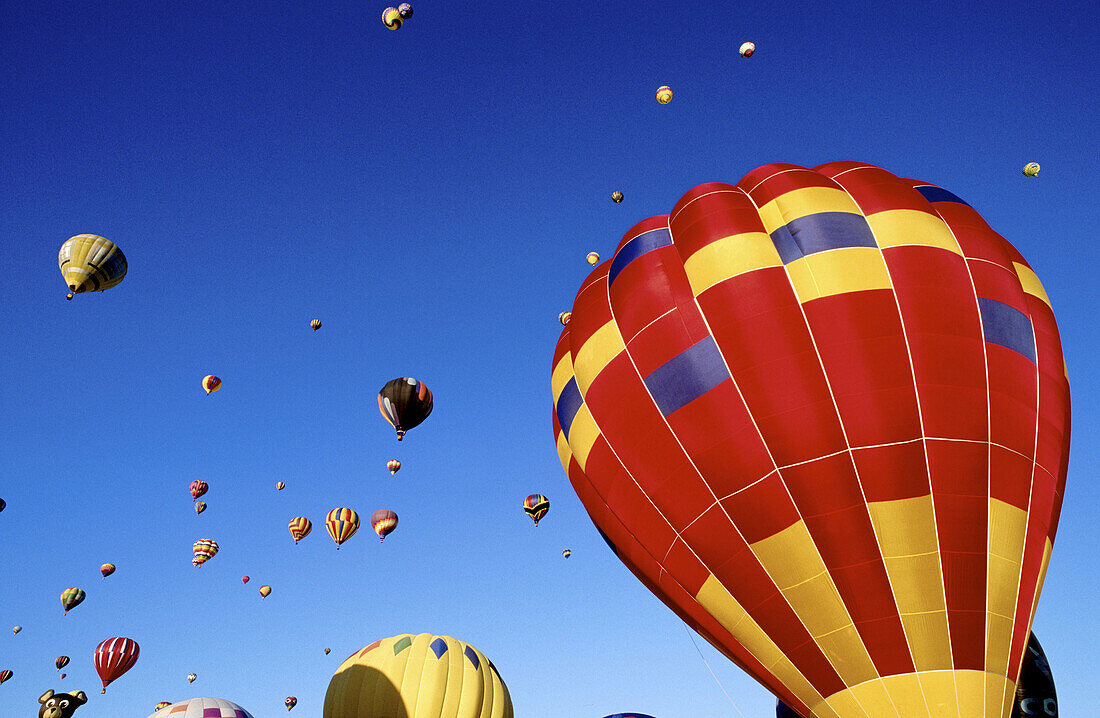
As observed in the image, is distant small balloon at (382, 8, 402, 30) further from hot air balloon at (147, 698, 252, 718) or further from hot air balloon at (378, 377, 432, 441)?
hot air balloon at (147, 698, 252, 718)

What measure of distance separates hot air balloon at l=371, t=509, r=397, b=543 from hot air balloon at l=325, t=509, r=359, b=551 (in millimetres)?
603

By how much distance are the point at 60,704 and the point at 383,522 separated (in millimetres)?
11626

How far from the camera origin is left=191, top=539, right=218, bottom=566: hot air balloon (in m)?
27.4

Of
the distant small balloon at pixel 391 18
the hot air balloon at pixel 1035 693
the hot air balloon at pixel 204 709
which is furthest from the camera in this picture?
the distant small balloon at pixel 391 18

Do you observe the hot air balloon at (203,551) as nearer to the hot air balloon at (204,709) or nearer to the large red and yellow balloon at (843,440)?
the hot air balloon at (204,709)

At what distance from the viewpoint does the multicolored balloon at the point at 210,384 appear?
24.4m

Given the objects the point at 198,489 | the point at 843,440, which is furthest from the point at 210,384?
the point at 843,440

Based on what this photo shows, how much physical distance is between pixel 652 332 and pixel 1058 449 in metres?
4.87

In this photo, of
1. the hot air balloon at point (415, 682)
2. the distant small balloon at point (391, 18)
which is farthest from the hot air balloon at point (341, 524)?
the distant small balloon at point (391, 18)

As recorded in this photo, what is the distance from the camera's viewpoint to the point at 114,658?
21.3 meters

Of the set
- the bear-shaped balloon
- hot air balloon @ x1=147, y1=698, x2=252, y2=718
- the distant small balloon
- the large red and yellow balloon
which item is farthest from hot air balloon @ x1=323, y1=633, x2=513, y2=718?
the bear-shaped balloon

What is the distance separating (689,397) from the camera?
8734 mm

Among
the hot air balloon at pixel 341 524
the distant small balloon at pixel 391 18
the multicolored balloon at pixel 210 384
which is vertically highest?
the distant small balloon at pixel 391 18

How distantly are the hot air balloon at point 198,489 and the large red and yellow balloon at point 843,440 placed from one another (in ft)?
72.0
